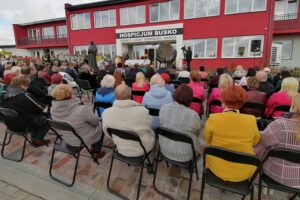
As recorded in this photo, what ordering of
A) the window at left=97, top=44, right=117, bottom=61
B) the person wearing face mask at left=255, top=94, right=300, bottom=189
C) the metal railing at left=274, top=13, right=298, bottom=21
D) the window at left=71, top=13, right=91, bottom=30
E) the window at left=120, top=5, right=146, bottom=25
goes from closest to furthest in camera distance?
the person wearing face mask at left=255, top=94, right=300, bottom=189 < the metal railing at left=274, top=13, right=298, bottom=21 < the window at left=120, top=5, right=146, bottom=25 < the window at left=97, top=44, right=117, bottom=61 < the window at left=71, top=13, right=91, bottom=30

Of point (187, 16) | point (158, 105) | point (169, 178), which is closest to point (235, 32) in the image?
point (187, 16)

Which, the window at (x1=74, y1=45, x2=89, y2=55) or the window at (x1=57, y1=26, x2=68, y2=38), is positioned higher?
the window at (x1=57, y1=26, x2=68, y2=38)

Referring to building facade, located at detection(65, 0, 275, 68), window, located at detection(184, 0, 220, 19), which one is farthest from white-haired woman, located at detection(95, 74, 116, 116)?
window, located at detection(184, 0, 220, 19)

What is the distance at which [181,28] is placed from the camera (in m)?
14.1

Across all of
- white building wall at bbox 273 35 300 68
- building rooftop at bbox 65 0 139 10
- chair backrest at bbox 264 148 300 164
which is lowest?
chair backrest at bbox 264 148 300 164

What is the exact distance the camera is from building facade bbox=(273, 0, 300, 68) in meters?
14.0

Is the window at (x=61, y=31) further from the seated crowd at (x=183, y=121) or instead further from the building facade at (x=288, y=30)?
the seated crowd at (x=183, y=121)

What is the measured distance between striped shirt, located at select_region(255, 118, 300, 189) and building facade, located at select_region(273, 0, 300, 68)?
52.4ft

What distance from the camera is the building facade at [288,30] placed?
14008 mm

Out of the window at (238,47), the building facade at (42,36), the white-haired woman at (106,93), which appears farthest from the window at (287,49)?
the building facade at (42,36)

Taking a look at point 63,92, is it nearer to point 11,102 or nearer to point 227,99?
point 11,102

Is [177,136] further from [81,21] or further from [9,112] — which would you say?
[81,21]

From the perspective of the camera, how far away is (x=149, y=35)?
49.8 feet

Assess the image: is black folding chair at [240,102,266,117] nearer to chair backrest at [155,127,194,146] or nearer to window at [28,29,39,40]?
chair backrest at [155,127,194,146]
